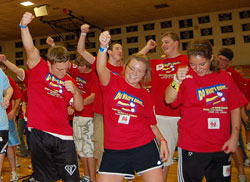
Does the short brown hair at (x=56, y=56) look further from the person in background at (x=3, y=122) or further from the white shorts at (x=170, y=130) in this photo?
the white shorts at (x=170, y=130)

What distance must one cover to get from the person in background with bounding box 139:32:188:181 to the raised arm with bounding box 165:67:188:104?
1.05 meters

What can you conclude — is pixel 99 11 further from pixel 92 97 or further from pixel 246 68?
pixel 92 97

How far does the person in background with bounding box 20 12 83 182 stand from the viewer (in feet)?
9.02

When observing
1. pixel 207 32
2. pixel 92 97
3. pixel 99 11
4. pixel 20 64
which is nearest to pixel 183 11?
pixel 207 32

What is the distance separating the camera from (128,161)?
2.35 m

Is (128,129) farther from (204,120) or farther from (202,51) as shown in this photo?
(202,51)

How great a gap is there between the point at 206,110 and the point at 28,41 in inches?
72.8

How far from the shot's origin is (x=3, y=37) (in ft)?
A: 49.4

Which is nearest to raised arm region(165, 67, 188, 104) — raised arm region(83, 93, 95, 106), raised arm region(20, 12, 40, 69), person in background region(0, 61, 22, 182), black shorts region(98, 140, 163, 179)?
black shorts region(98, 140, 163, 179)

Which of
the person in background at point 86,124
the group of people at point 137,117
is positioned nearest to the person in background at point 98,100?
the person in background at point 86,124

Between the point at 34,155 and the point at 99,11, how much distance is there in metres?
9.10

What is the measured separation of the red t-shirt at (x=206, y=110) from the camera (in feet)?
8.02

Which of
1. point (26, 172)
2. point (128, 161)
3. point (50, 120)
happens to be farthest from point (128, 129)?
point (26, 172)

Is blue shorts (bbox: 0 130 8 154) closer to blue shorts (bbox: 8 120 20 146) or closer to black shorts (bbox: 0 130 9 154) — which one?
black shorts (bbox: 0 130 9 154)
